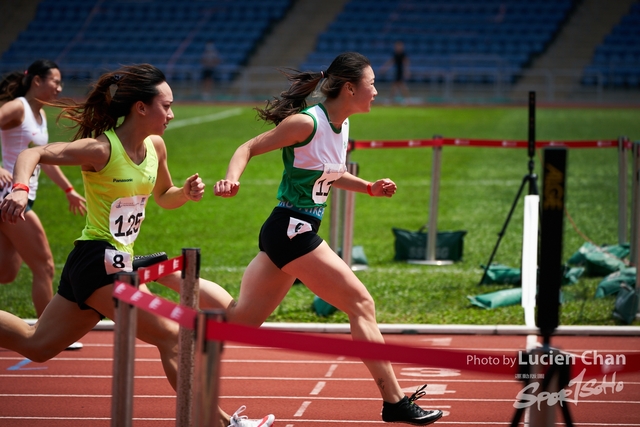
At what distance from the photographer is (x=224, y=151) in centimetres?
2145

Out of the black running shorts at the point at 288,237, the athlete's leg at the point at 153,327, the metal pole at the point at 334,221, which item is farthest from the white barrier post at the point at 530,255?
the athlete's leg at the point at 153,327

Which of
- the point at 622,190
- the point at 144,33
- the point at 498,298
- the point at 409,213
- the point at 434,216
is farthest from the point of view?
the point at 144,33

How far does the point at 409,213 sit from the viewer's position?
1452 cm

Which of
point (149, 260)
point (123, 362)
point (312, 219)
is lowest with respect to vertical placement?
point (123, 362)

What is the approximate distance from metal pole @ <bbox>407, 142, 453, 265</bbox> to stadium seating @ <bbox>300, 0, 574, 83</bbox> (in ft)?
83.9

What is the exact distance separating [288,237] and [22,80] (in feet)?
11.8

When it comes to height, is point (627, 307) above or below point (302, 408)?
above

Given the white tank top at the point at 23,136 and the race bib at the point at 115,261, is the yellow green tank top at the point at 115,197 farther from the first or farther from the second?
the white tank top at the point at 23,136

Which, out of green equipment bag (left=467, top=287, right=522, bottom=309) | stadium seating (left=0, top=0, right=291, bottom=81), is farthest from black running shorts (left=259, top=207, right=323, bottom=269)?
stadium seating (left=0, top=0, right=291, bottom=81)

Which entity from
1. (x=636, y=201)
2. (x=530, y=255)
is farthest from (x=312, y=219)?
(x=636, y=201)

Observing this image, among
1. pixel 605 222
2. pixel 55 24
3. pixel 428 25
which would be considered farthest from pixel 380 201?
pixel 55 24

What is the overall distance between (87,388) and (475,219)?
851 centimetres

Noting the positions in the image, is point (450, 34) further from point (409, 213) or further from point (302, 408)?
point (302, 408)

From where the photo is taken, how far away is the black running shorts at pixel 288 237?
16.9 feet
